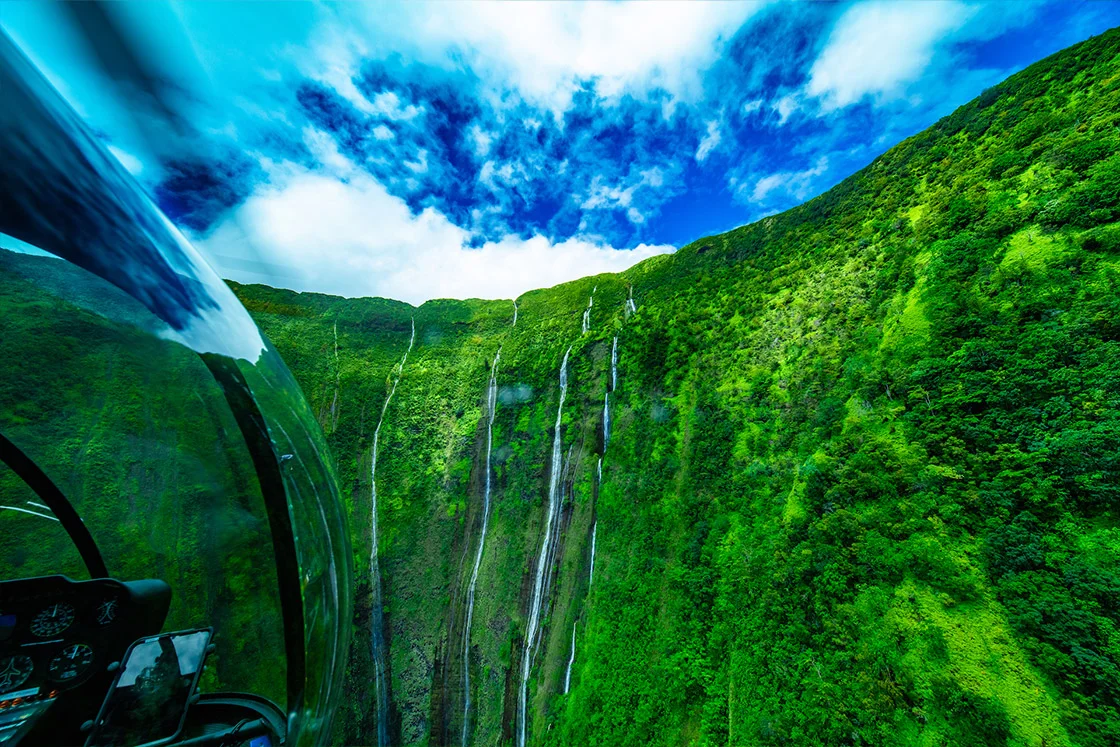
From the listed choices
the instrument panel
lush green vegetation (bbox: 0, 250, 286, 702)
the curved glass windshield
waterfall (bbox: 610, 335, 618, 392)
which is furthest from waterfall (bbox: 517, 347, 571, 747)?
the instrument panel

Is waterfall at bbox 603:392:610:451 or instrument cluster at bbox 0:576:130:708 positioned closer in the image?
instrument cluster at bbox 0:576:130:708

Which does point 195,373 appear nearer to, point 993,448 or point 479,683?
point 993,448

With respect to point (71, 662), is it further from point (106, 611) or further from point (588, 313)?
point (588, 313)

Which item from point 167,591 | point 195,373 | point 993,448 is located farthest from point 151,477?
point 993,448

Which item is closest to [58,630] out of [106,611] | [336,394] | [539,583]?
[106,611]

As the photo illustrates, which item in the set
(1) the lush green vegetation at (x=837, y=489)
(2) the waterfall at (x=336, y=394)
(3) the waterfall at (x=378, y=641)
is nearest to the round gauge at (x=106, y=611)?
(1) the lush green vegetation at (x=837, y=489)

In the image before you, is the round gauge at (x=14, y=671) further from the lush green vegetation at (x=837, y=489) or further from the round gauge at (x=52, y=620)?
the lush green vegetation at (x=837, y=489)

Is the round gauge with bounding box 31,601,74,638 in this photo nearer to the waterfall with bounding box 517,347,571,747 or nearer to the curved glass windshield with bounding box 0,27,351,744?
the curved glass windshield with bounding box 0,27,351,744
